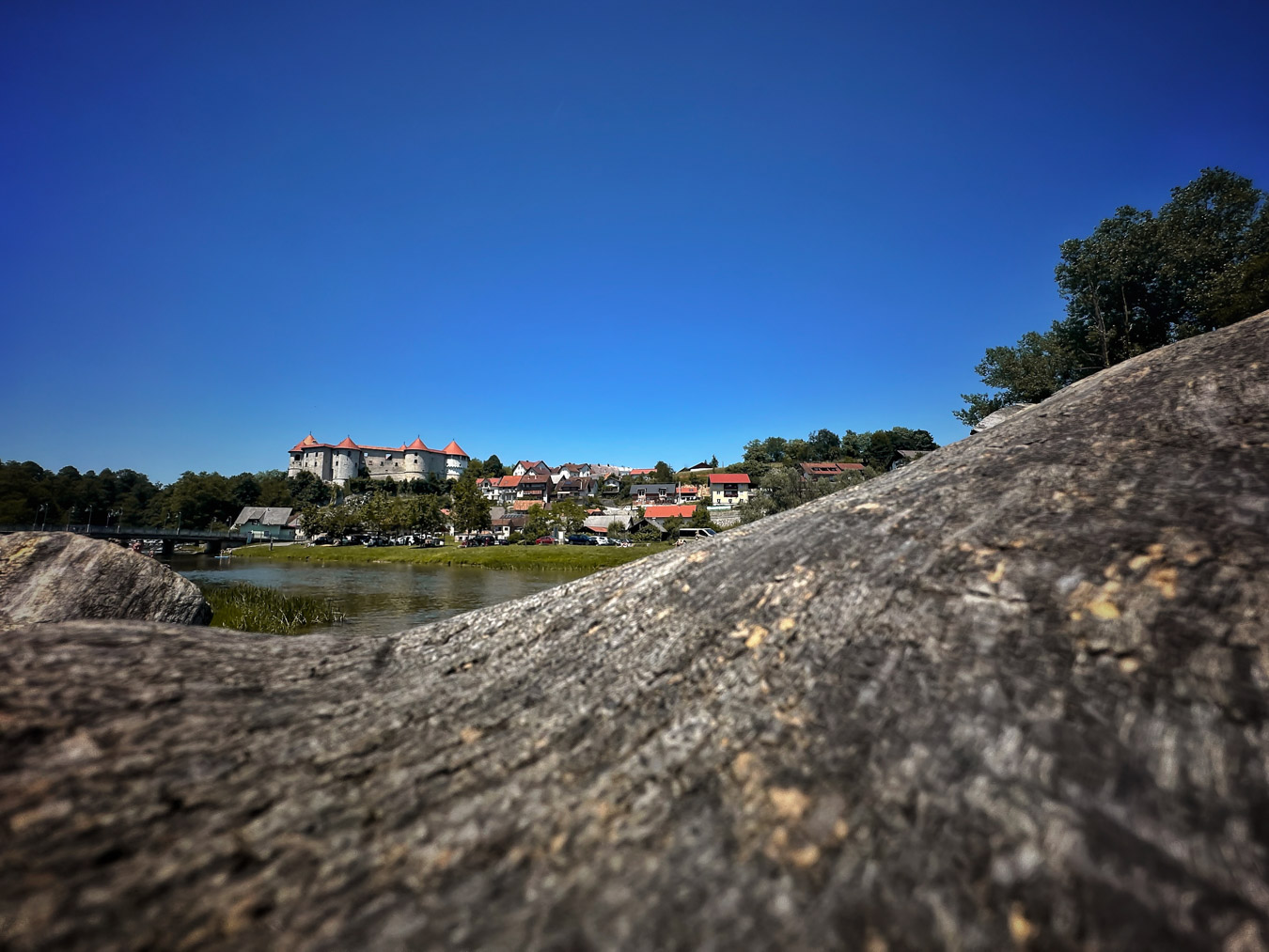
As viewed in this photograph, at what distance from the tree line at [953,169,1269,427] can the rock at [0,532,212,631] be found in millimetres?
54713

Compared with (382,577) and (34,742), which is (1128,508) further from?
(382,577)

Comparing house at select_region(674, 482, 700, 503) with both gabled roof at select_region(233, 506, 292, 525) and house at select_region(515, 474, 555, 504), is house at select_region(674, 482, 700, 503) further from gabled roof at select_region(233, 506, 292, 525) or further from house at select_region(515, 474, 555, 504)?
gabled roof at select_region(233, 506, 292, 525)

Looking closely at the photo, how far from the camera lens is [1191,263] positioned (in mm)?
40312

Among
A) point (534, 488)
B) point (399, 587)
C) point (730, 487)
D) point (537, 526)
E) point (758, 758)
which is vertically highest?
point (534, 488)

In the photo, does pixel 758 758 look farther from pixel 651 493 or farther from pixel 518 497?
pixel 518 497

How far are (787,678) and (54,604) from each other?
12013 mm

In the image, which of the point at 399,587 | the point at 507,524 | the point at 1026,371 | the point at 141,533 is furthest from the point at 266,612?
the point at 507,524

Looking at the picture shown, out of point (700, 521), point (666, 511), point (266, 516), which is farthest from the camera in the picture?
point (266, 516)

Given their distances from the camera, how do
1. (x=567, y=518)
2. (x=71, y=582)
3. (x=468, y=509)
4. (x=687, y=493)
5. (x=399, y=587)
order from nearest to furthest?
(x=71, y=582) < (x=399, y=587) < (x=468, y=509) < (x=567, y=518) < (x=687, y=493)

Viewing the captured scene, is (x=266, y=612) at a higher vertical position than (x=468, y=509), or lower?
lower

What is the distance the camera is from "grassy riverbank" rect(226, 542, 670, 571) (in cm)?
6038

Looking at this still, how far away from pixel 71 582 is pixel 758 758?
40.6ft

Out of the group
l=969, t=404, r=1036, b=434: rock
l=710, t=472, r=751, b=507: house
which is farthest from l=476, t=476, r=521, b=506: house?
l=969, t=404, r=1036, b=434: rock

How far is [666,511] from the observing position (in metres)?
109
